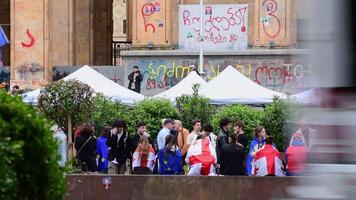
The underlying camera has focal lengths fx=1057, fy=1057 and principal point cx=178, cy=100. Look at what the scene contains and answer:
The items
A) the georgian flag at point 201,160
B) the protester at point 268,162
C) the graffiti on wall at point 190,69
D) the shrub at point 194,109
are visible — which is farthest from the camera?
the graffiti on wall at point 190,69

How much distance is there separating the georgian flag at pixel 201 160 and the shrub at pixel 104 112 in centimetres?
737

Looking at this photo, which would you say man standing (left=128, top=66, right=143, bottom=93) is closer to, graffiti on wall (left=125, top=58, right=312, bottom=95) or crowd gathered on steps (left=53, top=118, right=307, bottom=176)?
graffiti on wall (left=125, top=58, right=312, bottom=95)

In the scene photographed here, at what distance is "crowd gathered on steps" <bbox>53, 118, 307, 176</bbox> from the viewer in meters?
20.2

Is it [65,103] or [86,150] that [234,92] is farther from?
[86,150]

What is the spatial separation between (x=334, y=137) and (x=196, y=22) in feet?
105

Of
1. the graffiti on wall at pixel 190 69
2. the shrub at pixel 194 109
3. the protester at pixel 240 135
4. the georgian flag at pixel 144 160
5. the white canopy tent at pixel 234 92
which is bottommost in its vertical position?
the georgian flag at pixel 144 160

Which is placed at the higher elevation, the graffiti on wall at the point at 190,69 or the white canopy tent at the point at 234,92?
the graffiti on wall at the point at 190,69

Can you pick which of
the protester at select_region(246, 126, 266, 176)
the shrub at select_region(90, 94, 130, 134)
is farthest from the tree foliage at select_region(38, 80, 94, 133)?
the protester at select_region(246, 126, 266, 176)

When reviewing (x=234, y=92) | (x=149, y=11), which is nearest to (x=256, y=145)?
(x=234, y=92)

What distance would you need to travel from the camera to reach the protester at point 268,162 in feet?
66.2

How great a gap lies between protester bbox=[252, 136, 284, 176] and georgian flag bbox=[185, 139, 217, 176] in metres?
0.87

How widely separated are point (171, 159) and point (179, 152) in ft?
0.91

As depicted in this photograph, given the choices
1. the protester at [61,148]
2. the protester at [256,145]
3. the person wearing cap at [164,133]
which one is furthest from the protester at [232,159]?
the protester at [61,148]

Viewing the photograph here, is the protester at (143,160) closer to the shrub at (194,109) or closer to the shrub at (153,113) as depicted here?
the shrub at (153,113)
